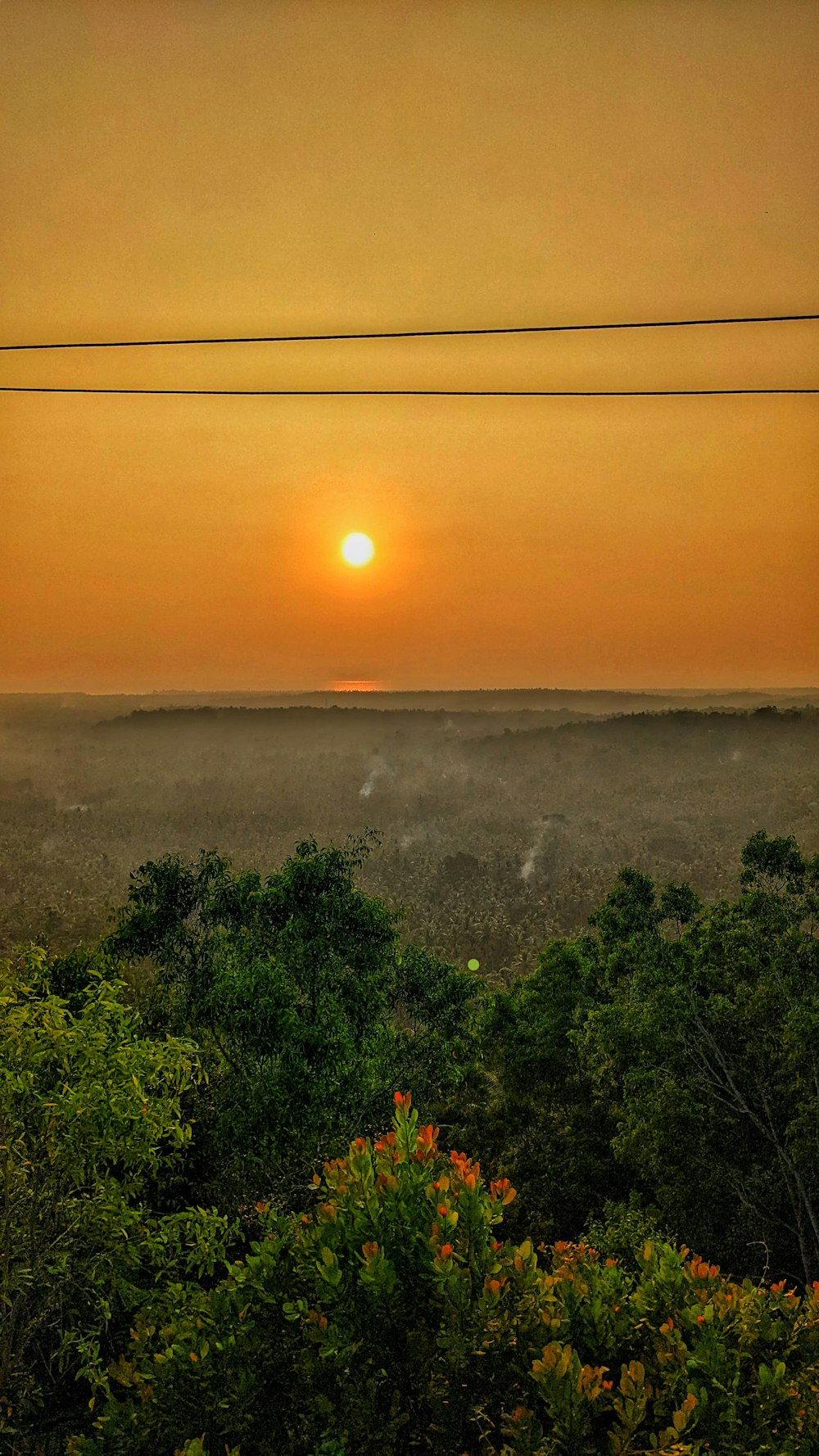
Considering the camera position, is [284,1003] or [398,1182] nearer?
[398,1182]

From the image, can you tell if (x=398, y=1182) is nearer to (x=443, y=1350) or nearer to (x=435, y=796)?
(x=443, y=1350)

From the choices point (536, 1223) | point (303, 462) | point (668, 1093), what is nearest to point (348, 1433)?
point (668, 1093)

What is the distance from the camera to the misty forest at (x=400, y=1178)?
4.47 m

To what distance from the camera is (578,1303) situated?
4812 mm

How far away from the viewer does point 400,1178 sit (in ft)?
15.2

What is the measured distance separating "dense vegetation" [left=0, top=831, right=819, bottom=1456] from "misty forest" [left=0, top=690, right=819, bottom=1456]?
0.03m

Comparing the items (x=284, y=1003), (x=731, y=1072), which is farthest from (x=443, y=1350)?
(x=731, y=1072)

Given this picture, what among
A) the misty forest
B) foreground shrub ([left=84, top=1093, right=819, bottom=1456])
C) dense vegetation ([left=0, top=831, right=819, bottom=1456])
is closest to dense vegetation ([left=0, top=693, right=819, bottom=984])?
the misty forest

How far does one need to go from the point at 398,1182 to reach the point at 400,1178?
0.14 ft

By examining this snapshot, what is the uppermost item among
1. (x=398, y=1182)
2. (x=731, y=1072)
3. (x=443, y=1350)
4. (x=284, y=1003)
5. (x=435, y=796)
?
(x=435, y=796)

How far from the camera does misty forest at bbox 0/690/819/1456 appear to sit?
14.7 feet

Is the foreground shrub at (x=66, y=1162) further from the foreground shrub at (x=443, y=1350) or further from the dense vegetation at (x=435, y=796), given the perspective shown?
the dense vegetation at (x=435, y=796)

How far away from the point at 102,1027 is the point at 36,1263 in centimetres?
186

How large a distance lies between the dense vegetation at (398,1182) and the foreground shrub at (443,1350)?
1cm
